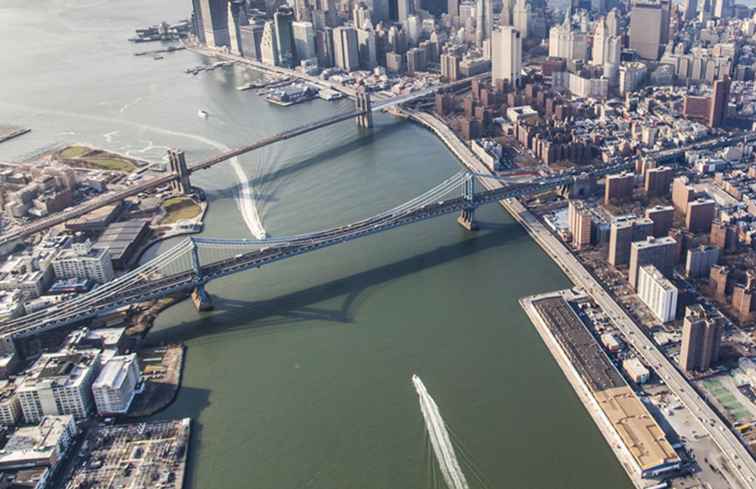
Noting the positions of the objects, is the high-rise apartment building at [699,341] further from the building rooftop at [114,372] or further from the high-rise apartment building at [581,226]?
the building rooftop at [114,372]

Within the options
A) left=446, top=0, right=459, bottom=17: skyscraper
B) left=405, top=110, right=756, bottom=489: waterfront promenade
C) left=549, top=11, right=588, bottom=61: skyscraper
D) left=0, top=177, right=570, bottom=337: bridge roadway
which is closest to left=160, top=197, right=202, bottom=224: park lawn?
left=0, top=177, right=570, bottom=337: bridge roadway

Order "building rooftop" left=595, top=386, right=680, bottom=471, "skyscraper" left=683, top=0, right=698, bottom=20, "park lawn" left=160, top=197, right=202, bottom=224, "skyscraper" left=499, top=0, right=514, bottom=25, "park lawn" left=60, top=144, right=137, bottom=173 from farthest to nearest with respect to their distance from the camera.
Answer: "skyscraper" left=683, top=0, right=698, bottom=20, "skyscraper" left=499, top=0, right=514, bottom=25, "park lawn" left=60, top=144, right=137, bottom=173, "park lawn" left=160, top=197, right=202, bottom=224, "building rooftop" left=595, top=386, right=680, bottom=471

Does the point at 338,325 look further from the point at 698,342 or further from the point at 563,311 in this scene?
the point at 698,342

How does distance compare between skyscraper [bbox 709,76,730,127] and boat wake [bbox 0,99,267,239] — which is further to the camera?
skyscraper [bbox 709,76,730,127]

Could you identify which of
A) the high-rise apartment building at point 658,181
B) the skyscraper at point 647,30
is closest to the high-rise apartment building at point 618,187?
the high-rise apartment building at point 658,181

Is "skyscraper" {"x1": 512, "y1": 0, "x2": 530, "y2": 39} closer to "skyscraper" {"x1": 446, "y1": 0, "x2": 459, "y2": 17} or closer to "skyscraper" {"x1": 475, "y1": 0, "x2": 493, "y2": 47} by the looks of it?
"skyscraper" {"x1": 475, "y1": 0, "x2": 493, "y2": 47}

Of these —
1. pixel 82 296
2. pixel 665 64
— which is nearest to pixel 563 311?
pixel 82 296
